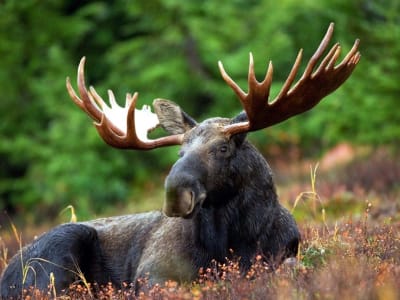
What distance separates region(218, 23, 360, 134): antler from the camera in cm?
653

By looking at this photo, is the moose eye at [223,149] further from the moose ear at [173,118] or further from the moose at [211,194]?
the moose ear at [173,118]

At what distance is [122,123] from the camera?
7695 mm

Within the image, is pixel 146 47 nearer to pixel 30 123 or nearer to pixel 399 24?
pixel 30 123

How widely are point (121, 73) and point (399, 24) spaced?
9959 mm

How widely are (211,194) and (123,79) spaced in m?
17.3

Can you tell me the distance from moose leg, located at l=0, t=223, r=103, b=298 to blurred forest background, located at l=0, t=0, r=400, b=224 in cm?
1170

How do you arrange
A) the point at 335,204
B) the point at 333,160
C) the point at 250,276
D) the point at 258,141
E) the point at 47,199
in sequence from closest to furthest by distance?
the point at 250,276
the point at 335,204
the point at 333,160
the point at 47,199
the point at 258,141

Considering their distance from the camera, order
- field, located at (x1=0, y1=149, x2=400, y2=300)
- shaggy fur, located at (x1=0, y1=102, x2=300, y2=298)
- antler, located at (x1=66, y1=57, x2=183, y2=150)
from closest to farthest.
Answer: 1. field, located at (x1=0, y1=149, x2=400, y2=300)
2. shaggy fur, located at (x1=0, y1=102, x2=300, y2=298)
3. antler, located at (x1=66, y1=57, x2=183, y2=150)

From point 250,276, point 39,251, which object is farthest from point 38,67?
point 250,276

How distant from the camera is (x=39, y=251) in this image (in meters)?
7.72

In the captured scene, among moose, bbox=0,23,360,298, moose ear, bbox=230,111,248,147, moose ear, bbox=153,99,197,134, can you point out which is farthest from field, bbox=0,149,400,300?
moose ear, bbox=153,99,197,134

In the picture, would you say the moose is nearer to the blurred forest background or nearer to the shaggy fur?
the shaggy fur

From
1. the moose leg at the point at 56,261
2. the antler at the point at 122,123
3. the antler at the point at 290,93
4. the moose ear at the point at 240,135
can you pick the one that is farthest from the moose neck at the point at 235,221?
the moose leg at the point at 56,261

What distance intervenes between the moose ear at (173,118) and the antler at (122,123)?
122mm
